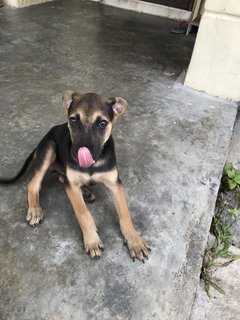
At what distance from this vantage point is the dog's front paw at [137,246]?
2.51 meters

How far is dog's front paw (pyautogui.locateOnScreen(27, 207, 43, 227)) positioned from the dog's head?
2.02ft

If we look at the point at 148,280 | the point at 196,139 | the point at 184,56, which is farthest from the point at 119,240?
the point at 184,56

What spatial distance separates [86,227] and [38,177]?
2.06 ft

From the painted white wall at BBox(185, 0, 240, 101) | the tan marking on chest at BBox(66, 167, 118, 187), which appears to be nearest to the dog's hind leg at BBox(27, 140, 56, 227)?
the tan marking on chest at BBox(66, 167, 118, 187)

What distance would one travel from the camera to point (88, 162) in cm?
230

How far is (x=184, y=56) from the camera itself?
21.0 ft

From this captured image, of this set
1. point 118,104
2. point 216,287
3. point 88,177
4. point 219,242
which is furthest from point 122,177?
point 216,287

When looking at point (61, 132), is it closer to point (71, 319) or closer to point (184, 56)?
point (71, 319)

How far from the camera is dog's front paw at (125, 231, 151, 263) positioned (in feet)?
8.24

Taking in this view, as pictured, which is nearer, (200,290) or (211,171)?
(200,290)

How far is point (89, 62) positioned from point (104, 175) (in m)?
3.57

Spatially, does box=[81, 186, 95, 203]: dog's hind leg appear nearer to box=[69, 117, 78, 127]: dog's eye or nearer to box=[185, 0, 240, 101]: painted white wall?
box=[69, 117, 78, 127]: dog's eye

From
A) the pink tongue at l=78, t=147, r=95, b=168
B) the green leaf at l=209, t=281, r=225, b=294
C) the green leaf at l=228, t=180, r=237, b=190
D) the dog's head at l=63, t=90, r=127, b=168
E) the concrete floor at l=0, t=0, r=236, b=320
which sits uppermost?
the dog's head at l=63, t=90, r=127, b=168

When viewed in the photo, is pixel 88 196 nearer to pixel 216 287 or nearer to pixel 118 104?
pixel 118 104
